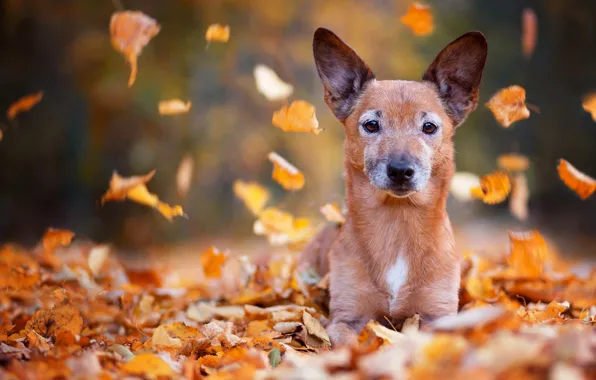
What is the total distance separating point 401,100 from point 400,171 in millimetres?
626

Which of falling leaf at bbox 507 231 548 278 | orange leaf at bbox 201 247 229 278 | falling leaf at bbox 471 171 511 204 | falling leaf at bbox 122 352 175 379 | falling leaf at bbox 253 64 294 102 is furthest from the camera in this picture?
falling leaf at bbox 253 64 294 102

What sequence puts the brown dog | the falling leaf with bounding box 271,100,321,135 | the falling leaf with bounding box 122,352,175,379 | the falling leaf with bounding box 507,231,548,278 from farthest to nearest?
the falling leaf with bounding box 507,231,548,278 → the falling leaf with bounding box 271,100,321,135 → the brown dog → the falling leaf with bounding box 122,352,175,379

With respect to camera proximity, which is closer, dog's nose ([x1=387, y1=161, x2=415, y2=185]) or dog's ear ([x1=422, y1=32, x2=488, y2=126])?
dog's nose ([x1=387, y1=161, x2=415, y2=185])

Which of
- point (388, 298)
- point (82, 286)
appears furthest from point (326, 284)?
point (82, 286)

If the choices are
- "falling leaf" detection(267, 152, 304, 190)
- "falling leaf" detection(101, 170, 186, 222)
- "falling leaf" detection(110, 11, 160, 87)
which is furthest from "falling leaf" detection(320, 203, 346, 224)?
"falling leaf" detection(110, 11, 160, 87)

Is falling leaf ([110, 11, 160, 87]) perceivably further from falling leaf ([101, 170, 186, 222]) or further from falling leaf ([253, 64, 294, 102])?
falling leaf ([253, 64, 294, 102])

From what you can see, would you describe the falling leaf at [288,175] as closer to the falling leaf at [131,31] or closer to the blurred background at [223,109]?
the falling leaf at [131,31]

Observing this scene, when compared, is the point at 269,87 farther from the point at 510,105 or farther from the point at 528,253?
the point at 528,253

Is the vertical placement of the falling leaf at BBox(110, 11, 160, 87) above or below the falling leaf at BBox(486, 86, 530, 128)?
below

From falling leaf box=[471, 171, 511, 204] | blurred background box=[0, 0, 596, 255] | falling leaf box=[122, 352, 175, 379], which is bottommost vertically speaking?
blurred background box=[0, 0, 596, 255]

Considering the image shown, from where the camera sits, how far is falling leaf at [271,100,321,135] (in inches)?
178

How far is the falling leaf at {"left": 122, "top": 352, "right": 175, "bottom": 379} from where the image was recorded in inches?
108

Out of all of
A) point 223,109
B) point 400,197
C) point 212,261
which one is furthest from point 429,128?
point 223,109

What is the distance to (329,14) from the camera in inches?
443
